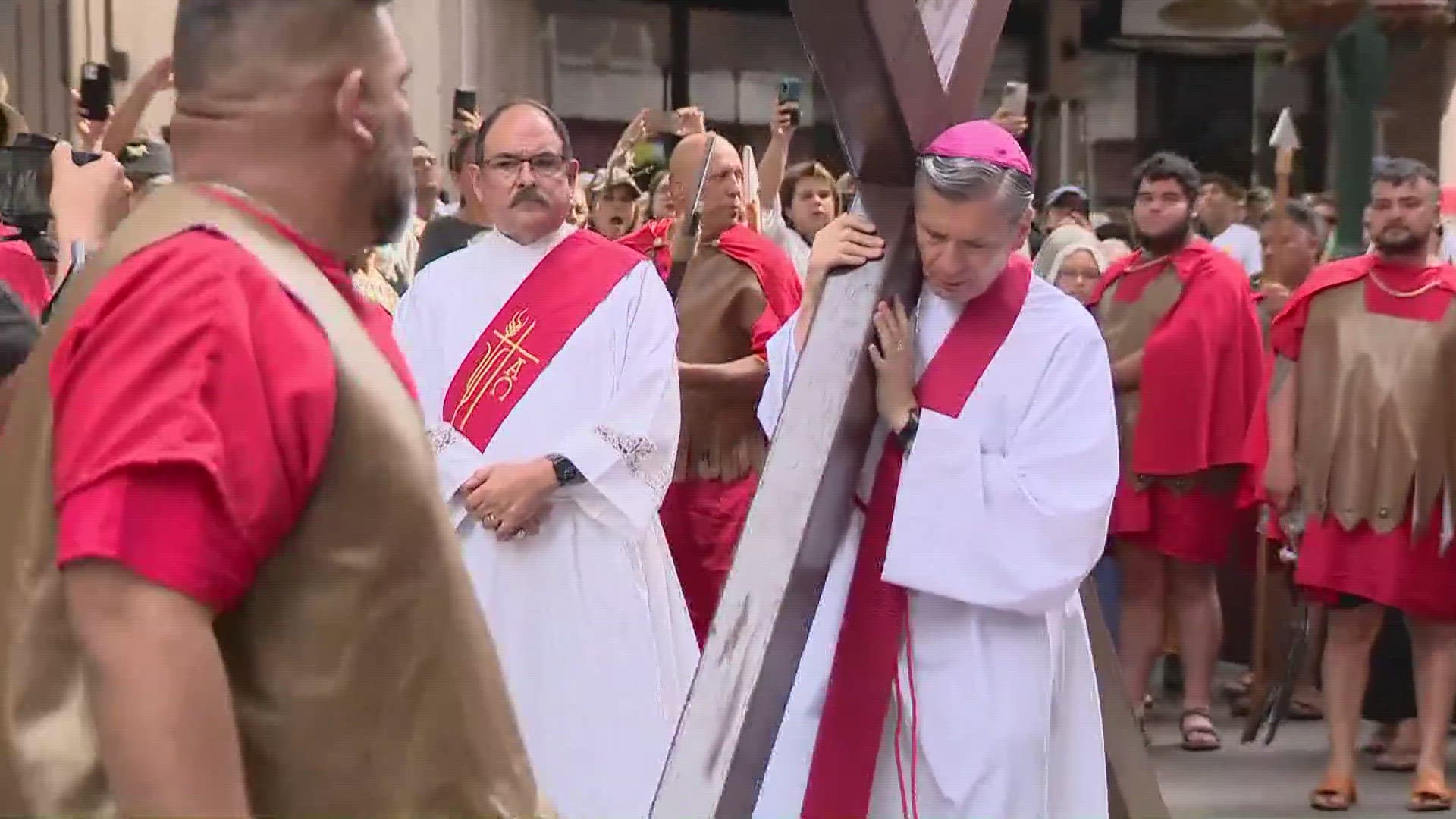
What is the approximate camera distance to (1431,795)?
575cm

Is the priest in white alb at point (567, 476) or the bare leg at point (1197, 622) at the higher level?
the priest in white alb at point (567, 476)

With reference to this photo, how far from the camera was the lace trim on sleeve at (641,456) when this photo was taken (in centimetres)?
425

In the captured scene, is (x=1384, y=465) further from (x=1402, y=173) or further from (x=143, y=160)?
(x=143, y=160)

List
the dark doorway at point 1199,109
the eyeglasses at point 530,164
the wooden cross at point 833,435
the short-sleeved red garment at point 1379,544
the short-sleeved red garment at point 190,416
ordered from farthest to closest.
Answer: the dark doorway at point 1199,109 < the short-sleeved red garment at point 1379,544 < the eyeglasses at point 530,164 < the wooden cross at point 833,435 < the short-sleeved red garment at point 190,416

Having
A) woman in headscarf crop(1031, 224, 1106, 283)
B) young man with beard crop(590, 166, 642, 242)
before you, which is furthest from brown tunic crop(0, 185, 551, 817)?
woman in headscarf crop(1031, 224, 1106, 283)

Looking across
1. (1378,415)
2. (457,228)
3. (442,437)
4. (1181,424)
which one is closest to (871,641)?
(442,437)

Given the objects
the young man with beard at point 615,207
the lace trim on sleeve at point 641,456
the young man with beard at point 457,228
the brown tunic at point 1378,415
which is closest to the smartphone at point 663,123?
the young man with beard at point 615,207

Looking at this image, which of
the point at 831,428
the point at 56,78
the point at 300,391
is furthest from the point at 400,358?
the point at 56,78

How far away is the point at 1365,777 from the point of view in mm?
6363

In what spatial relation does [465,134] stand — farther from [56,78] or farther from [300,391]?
[56,78]

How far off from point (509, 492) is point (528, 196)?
68cm

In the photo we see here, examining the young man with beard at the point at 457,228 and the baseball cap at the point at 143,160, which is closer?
the baseball cap at the point at 143,160

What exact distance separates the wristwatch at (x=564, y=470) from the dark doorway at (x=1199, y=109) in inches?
610

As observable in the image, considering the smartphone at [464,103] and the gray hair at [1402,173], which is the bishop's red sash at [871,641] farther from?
the smartphone at [464,103]
